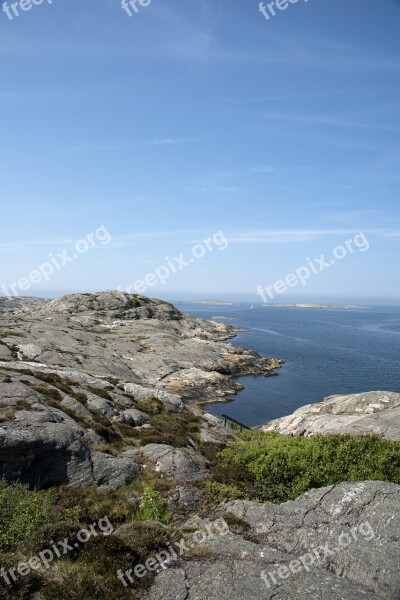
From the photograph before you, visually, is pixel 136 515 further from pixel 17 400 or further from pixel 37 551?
pixel 17 400

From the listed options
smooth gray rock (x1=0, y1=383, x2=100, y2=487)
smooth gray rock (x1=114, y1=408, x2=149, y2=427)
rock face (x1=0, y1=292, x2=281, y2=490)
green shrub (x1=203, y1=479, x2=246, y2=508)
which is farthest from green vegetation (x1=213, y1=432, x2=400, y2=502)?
smooth gray rock (x1=114, y1=408, x2=149, y2=427)

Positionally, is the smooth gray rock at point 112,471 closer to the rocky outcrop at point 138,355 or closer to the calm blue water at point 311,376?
the rocky outcrop at point 138,355

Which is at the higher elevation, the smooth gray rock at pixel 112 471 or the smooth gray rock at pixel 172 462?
the smooth gray rock at pixel 112 471

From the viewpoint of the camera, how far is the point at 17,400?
2383 centimetres

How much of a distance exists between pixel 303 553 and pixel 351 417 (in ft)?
86.2

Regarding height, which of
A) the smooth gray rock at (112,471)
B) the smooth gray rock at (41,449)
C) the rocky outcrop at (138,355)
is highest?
the smooth gray rock at (41,449)

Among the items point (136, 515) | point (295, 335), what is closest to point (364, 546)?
point (136, 515)

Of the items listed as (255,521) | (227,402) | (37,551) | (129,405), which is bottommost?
(227,402)

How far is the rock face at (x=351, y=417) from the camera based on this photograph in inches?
Result: 1170

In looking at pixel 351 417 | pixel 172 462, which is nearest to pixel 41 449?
pixel 172 462

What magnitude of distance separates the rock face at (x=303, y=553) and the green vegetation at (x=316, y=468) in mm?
3843

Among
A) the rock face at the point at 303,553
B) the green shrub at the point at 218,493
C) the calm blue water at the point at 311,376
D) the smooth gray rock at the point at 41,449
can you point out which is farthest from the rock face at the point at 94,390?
the rock face at the point at 303,553

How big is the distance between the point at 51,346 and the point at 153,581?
214ft

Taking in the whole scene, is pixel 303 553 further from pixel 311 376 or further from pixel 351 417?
pixel 311 376
